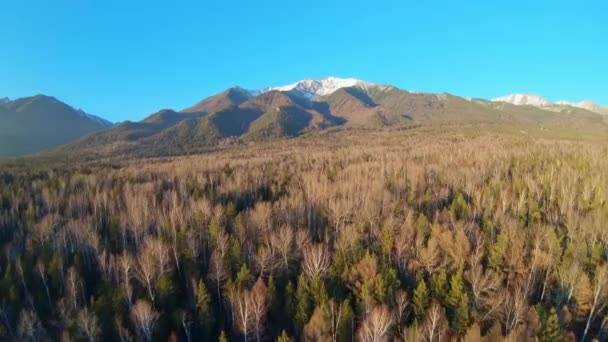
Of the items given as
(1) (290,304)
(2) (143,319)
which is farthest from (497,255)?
(2) (143,319)

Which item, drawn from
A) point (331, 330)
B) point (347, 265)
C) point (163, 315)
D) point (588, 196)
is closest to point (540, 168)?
point (588, 196)

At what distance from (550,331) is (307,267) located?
2413 centimetres

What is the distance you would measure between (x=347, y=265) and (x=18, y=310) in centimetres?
3651

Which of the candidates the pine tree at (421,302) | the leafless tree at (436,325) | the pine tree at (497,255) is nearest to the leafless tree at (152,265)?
the pine tree at (421,302)

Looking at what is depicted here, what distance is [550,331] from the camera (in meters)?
31.4

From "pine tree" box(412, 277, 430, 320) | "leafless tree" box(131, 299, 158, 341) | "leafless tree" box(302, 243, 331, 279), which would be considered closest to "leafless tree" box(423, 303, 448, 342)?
"pine tree" box(412, 277, 430, 320)

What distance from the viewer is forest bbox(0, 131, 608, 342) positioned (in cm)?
3472

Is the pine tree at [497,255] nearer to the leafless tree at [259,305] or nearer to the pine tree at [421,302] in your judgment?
the pine tree at [421,302]

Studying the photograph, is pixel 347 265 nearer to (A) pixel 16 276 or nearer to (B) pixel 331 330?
(B) pixel 331 330

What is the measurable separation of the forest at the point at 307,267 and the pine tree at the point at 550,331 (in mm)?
141

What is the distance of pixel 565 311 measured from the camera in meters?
35.5

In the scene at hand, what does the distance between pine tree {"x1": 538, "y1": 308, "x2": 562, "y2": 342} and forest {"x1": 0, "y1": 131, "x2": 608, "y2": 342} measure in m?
0.14

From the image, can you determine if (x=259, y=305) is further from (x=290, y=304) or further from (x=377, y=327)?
(x=377, y=327)

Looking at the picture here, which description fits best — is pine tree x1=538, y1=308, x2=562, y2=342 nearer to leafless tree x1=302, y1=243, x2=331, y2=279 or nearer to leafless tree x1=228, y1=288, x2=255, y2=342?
leafless tree x1=302, y1=243, x2=331, y2=279
